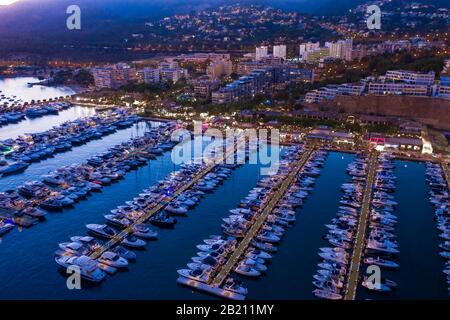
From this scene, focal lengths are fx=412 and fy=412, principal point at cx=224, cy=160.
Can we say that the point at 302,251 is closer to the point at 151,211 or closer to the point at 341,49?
the point at 151,211

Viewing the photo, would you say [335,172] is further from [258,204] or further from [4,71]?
[4,71]

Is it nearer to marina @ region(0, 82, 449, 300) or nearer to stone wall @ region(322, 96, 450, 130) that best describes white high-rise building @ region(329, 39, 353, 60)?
stone wall @ region(322, 96, 450, 130)

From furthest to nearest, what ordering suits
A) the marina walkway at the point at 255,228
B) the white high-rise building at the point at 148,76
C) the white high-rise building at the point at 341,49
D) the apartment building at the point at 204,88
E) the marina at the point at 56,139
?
1. the white high-rise building at the point at 341,49
2. the white high-rise building at the point at 148,76
3. the apartment building at the point at 204,88
4. the marina at the point at 56,139
5. the marina walkway at the point at 255,228

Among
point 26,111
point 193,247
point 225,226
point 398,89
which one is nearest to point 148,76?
point 26,111

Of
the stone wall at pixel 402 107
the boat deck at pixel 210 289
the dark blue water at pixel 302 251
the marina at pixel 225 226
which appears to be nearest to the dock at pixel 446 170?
the marina at pixel 225 226

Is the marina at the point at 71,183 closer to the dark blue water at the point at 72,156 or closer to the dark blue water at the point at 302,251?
the dark blue water at the point at 72,156

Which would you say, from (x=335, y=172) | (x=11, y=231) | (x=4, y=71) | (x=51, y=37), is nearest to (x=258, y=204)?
(x=335, y=172)
